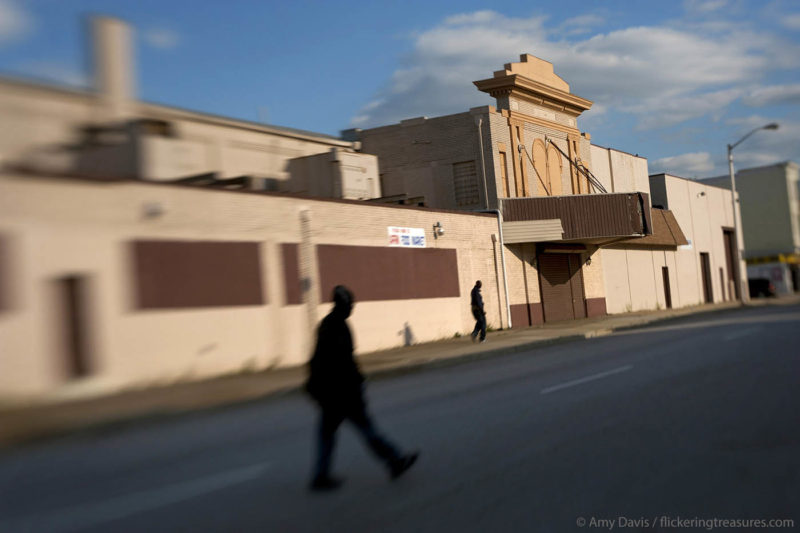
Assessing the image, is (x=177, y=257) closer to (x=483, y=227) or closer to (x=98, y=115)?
(x=98, y=115)

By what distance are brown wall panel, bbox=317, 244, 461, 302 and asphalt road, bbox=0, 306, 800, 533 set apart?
8195 mm

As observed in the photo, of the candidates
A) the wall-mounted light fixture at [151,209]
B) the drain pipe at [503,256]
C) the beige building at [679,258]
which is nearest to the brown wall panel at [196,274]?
the wall-mounted light fixture at [151,209]

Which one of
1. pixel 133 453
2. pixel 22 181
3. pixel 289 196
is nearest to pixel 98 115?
pixel 289 196

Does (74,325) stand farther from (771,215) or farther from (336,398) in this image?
(771,215)

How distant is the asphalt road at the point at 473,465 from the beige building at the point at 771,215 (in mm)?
69266

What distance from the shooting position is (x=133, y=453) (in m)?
9.17

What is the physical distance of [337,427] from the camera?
6598 mm

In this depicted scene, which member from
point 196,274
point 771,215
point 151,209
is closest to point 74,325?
point 151,209

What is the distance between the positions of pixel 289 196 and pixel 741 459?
1438 cm

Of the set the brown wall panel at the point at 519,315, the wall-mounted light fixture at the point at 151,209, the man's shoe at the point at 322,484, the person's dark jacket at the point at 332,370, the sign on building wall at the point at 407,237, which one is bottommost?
the man's shoe at the point at 322,484

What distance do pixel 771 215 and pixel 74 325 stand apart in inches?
2983

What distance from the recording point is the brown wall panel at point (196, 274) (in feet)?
52.3

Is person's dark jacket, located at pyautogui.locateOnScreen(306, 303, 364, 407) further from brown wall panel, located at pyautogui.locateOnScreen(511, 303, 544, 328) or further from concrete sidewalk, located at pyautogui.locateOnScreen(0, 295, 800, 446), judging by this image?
brown wall panel, located at pyautogui.locateOnScreen(511, 303, 544, 328)

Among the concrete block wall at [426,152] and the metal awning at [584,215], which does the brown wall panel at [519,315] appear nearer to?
the metal awning at [584,215]
